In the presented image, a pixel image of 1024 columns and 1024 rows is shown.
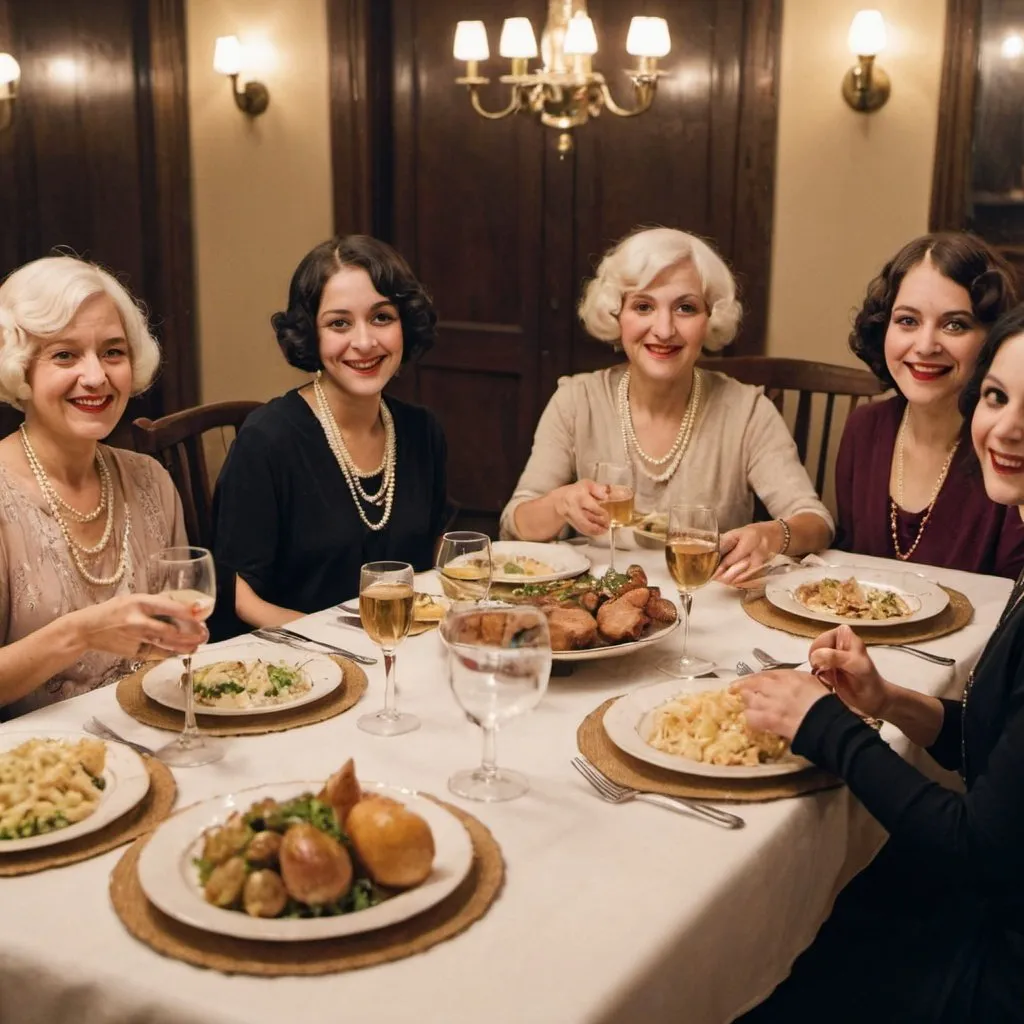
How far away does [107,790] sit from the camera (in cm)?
126

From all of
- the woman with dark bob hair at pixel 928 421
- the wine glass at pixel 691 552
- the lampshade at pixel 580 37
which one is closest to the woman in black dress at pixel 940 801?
the wine glass at pixel 691 552

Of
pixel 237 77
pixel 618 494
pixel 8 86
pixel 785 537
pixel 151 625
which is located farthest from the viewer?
pixel 237 77

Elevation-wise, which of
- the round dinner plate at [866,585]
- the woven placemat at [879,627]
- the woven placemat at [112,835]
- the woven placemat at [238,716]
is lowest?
the woven placemat at [879,627]

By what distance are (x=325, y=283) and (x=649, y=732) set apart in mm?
1355

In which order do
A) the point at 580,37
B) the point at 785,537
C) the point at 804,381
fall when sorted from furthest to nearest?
the point at 580,37 < the point at 804,381 < the point at 785,537

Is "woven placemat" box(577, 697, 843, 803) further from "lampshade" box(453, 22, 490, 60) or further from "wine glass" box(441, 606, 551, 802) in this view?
"lampshade" box(453, 22, 490, 60)

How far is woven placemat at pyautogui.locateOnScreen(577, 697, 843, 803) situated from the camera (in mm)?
1317

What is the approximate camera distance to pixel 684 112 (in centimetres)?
469

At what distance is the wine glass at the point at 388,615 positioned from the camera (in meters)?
1.44

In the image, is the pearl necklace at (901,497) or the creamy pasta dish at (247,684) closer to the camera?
the creamy pasta dish at (247,684)

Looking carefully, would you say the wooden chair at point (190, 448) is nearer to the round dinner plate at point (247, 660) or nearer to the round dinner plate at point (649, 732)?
the round dinner plate at point (247, 660)

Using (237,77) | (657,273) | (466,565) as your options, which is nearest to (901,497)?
(657,273)

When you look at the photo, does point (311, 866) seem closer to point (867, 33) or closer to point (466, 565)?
point (466, 565)

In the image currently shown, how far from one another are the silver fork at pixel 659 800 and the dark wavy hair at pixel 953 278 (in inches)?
60.9
